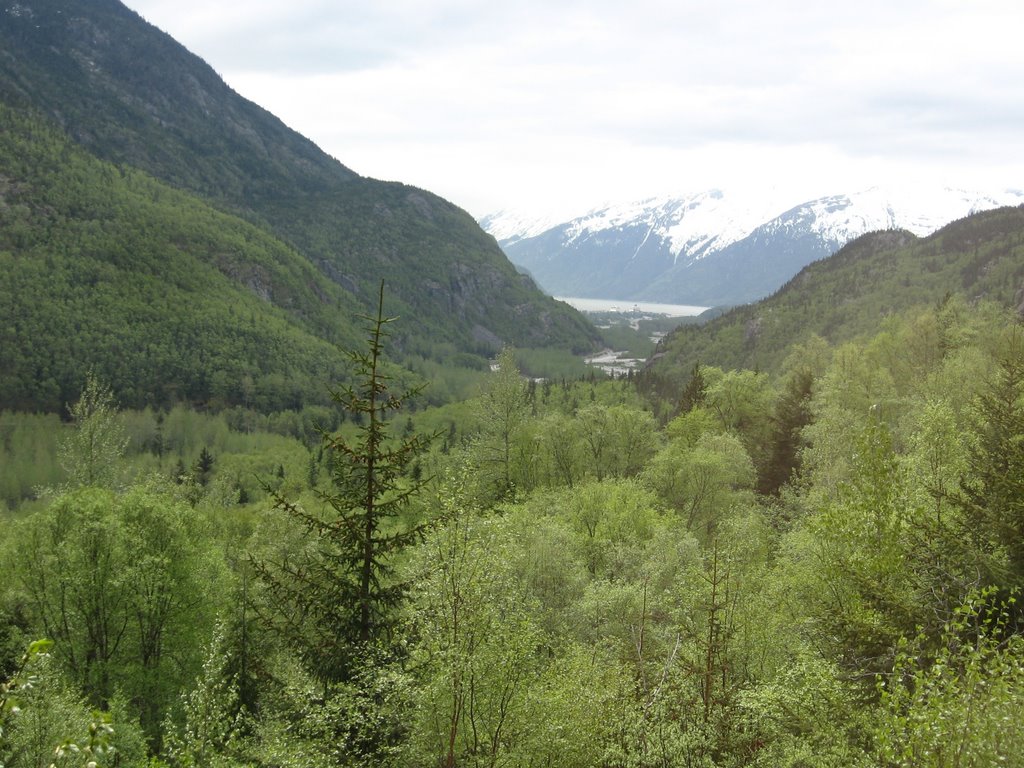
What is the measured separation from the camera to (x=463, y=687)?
14.7 m

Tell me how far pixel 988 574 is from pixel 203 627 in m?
33.1

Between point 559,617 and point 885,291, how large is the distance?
175544 mm

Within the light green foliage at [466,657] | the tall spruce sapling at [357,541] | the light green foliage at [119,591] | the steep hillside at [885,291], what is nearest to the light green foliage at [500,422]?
the light green foliage at [119,591]

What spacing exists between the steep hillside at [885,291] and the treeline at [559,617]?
362ft

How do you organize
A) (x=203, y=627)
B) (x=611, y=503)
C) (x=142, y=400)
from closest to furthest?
(x=203, y=627) → (x=611, y=503) → (x=142, y=400)

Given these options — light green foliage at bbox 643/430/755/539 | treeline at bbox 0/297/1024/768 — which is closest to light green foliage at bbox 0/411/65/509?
treeline at bbox 0/297/1024/768

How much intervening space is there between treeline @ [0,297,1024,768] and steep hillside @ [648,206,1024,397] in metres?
110

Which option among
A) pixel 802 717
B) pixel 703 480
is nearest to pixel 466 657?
pixel 802 717

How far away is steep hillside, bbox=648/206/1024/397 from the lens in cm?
14500

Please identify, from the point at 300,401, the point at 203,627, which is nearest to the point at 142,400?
the point at 300,401

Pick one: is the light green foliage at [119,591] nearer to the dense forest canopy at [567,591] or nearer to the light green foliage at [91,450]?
the dense forest canopy at [567,591]

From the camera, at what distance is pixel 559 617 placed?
2702cm

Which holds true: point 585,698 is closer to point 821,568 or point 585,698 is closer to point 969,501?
point 821,568

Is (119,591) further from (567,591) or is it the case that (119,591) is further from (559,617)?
(567,591)
